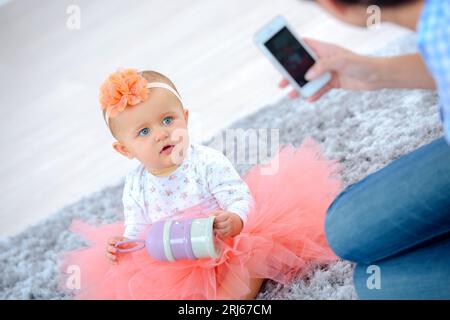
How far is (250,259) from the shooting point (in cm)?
114

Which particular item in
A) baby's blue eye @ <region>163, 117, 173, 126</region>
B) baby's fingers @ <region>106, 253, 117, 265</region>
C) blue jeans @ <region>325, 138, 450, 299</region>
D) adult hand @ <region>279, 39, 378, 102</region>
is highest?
baby's blue eye @ <region>163, 117, 173, 126</region>

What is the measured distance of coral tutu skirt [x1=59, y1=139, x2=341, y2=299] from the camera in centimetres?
113

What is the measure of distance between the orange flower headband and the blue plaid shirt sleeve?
52 centimetres

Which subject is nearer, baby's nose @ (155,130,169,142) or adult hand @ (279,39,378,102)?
adult hand @ (279,39,378,102)

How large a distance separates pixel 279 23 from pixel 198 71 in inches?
39.8

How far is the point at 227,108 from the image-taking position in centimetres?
181

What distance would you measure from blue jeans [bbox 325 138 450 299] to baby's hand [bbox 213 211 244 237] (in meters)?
0.18

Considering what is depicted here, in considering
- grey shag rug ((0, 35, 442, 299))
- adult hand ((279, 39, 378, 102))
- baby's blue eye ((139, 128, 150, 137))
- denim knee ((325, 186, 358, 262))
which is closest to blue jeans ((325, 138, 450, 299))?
denim knee ((325, 186, 358, 262))

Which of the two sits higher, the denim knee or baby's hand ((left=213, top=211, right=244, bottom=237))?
baby's hand ((left=213, top=211, right=244, bottom=237))

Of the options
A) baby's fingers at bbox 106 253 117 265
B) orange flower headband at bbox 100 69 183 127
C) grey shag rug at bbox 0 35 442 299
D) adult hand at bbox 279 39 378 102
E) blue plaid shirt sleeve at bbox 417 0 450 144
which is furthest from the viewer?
grey shag rug at bbox 0 35 442 299

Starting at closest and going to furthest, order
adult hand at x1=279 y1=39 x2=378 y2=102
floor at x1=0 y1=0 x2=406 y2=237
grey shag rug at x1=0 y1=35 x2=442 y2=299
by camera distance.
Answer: adult hand at x1=279 y1=39 x2=378 y2=102 → grey shag rug at x1=0 y1=35 x2=442 y2=299 → floor at x1=0 y1=0 x2=406 y2=237

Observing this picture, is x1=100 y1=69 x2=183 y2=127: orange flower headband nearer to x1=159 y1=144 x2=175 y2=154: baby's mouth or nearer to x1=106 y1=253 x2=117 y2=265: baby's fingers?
x1=159 y1=144 x2=175 y2=154: baby's mouth

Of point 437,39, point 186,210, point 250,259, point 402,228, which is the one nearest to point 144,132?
point 186,210

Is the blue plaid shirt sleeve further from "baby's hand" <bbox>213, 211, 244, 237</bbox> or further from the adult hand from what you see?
"baby's hand" <bbox>213, 211, 244, 237</bbox>
